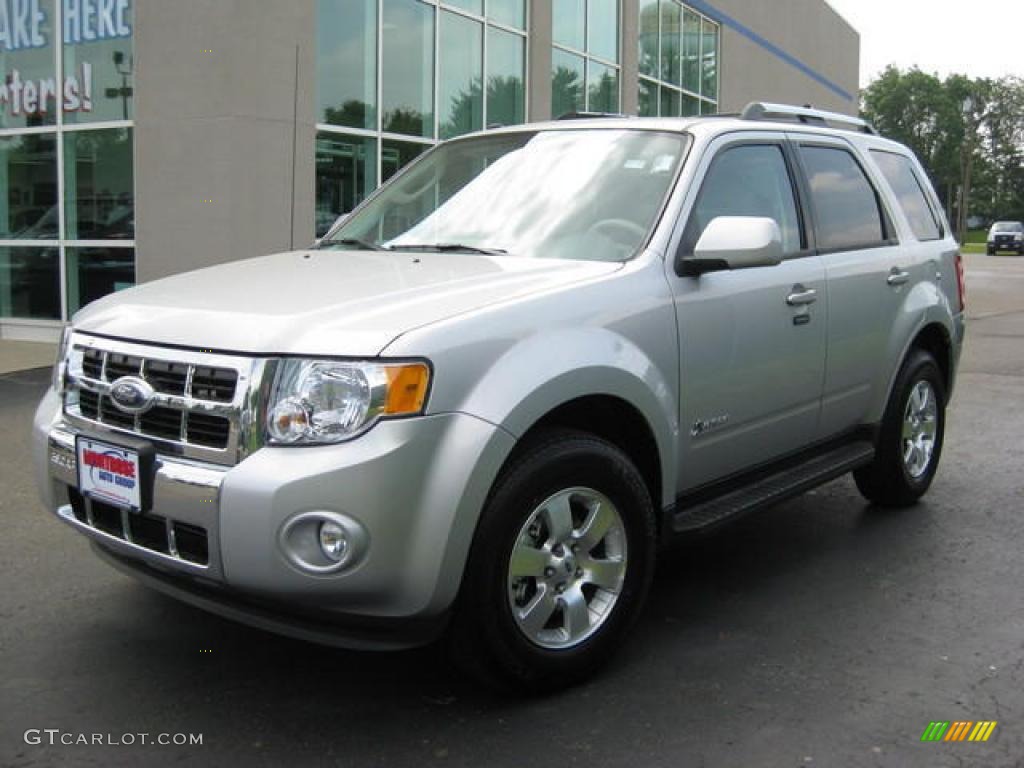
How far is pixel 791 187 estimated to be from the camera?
15.1 ft

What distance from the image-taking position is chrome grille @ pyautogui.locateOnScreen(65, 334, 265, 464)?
2.91 m

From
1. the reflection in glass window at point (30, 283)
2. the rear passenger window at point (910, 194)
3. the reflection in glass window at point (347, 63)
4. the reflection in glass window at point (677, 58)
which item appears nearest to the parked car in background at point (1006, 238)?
the reflection in glass window at point (677, 58)

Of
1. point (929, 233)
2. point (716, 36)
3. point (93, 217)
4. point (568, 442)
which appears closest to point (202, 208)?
point (93, 217)

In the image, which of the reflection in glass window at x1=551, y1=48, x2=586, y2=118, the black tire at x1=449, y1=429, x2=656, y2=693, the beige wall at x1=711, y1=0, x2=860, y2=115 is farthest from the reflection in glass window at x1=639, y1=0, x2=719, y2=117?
the black tire at x1=449, y1=429, x2=656, y2=693

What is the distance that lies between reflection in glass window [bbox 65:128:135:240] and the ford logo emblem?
931 centimetres

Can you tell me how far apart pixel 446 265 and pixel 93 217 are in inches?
384

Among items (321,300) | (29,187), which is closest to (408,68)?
(29,187)

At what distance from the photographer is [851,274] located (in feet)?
15.5

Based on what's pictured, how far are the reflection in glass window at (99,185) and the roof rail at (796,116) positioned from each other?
Result: 8647 mm

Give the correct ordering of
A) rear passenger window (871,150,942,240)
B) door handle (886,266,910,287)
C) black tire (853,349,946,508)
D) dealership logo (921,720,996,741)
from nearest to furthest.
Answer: dealership logo (921,720,996,741) → door handle (886,266,910,287) → black tire (853,349,946,508) → rear passenger window (871,150,942,240)

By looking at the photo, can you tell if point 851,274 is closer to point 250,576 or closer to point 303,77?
point 250,576

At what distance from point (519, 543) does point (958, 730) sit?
1.41 metres

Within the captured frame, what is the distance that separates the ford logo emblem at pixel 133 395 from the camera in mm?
3090
